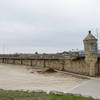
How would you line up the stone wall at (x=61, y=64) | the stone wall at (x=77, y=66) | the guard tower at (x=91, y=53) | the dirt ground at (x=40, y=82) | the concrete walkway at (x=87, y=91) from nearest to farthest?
the concrete walkway at (x=87, y=91), the dirt ground at (x=40, y=82), the guard tower at (x=91, y=53), the stone wall at (x=77, y=66), the stone wall at (x=61, y=64)

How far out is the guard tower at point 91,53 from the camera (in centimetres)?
2795

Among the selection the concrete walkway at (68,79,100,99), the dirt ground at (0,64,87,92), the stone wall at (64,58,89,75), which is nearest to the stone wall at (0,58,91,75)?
the stone wall at (64,58,89,75)

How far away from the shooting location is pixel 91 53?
2805 centimetres

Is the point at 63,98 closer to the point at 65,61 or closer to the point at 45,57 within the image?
the point at 65,61

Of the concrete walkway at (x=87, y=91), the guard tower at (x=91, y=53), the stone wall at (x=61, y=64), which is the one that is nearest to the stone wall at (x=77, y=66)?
the stone wall at (x=61, y=64)

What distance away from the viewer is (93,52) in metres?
28.1

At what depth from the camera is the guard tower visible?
91.7 feet

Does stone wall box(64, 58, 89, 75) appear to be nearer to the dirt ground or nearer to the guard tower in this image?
the guard tower

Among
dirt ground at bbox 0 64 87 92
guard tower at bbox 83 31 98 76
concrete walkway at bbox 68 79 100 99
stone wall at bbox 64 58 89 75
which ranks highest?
guard tower at bbox 83 31 98 76

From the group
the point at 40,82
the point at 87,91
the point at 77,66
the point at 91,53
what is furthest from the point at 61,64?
the point at 87,91

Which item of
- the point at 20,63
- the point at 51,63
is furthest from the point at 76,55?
the point at 20,63

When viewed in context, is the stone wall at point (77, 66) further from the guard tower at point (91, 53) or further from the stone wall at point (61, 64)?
the guard tower at point (91, 53)

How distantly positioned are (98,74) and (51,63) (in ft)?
39.1

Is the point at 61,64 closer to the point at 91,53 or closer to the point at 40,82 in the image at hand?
the point at 91,53
